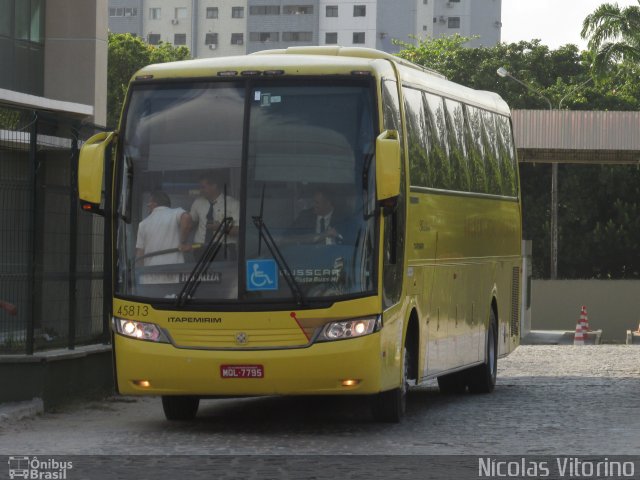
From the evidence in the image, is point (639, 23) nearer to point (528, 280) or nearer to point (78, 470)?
point (528, 280)

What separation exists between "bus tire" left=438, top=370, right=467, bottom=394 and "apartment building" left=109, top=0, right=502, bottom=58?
403ft

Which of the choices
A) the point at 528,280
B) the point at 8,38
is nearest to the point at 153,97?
the point at 8,38

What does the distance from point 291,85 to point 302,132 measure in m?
0.46

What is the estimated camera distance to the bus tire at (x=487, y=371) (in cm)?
1941

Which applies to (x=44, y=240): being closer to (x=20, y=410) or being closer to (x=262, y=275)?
(x=20, y=410)

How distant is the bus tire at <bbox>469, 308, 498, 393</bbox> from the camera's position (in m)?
19.4

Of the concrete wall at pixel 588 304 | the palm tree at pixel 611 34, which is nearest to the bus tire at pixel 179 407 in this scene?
the palm tree at pixel 611 34

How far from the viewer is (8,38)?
84.0ft

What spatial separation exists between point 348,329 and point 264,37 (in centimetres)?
13257

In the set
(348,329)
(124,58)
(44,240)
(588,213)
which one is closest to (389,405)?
(348,329)

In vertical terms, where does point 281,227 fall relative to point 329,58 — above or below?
below

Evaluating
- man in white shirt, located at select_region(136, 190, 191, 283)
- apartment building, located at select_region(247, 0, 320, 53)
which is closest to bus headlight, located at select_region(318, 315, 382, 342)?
man in white shirt, located at select_region(136, 190, 191, 283)

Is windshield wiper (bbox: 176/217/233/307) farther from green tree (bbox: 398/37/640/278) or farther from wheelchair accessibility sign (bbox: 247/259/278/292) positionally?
green tree (bbox: 398/37/640/278)

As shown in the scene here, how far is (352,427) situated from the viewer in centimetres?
1440
